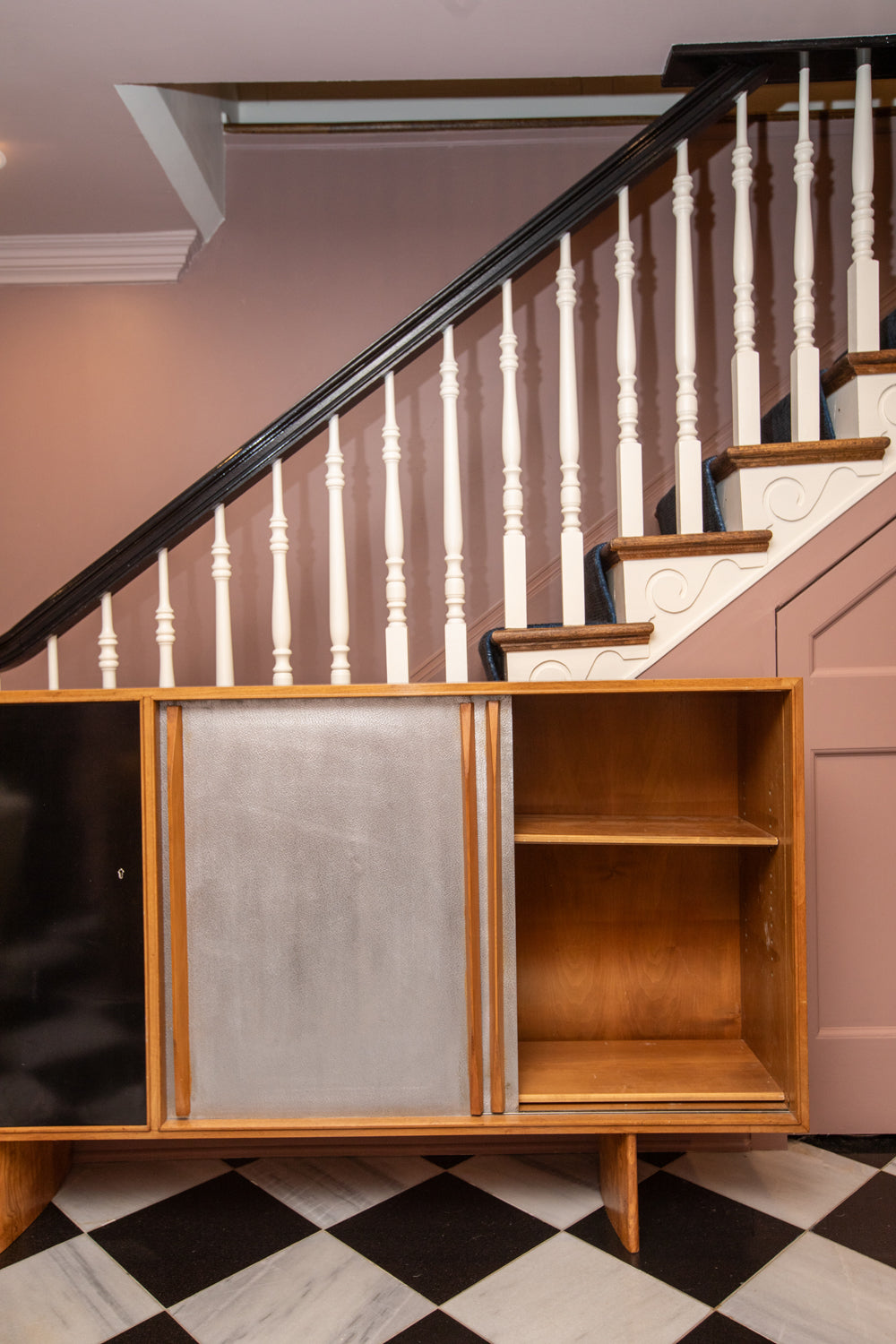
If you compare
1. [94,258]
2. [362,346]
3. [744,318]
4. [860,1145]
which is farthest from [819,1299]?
[94,258]

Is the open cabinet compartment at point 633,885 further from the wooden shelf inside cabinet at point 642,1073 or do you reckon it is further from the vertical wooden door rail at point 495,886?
the vertical wooden door rail at point 495,886

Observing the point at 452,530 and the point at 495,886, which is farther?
the point at 452,530

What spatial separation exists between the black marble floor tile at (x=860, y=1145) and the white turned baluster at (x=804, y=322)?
1.77 meters

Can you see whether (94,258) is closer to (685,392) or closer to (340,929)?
(685,392)

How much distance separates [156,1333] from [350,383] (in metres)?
1.97

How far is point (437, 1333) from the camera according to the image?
158cm

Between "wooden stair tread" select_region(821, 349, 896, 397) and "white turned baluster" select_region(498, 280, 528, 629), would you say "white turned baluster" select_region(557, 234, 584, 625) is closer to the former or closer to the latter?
"white turned baluster" select_region(498, 280, 528, 629)

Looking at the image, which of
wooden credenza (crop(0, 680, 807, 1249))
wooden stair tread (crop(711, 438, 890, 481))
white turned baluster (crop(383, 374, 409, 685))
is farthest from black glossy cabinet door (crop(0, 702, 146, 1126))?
wooden stair tread (crop(711, 438, 890, 481))

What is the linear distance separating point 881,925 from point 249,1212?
1.68 metres

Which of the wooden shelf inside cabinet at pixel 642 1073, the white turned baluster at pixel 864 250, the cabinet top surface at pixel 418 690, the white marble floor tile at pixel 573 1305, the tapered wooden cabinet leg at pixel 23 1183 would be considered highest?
the white turned baluster at pixel 864 250

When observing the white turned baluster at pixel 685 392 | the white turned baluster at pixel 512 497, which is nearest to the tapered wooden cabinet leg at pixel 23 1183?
the white turned baluster at pixel 512 497

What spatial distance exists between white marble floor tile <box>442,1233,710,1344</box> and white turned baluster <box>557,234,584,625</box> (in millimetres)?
1366

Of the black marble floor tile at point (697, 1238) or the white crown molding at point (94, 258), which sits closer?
the black marble floor tile at point (697, 1238)

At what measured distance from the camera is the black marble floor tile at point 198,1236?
1760 mm
